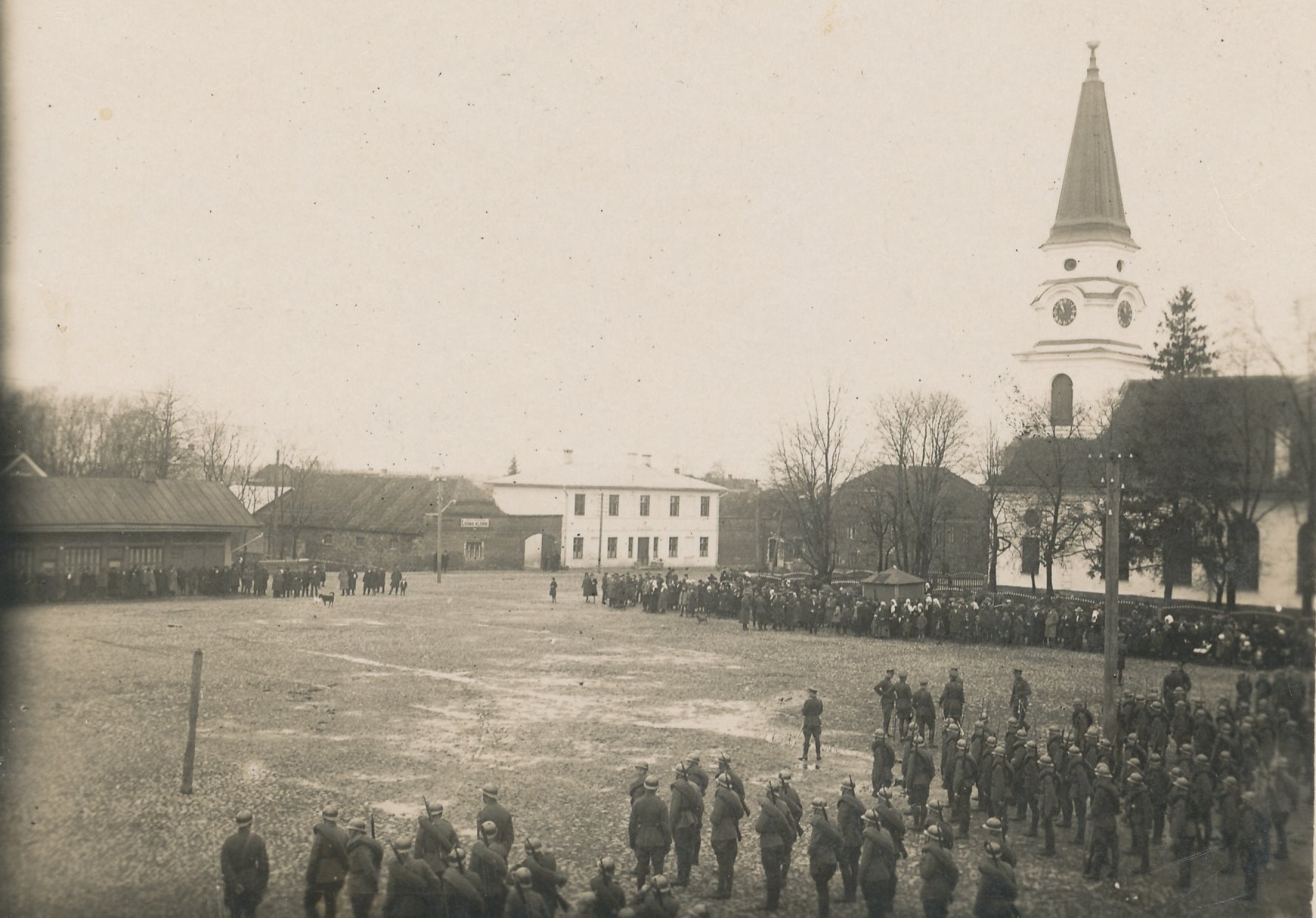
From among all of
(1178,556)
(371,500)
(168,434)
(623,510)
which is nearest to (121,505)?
(168,434)

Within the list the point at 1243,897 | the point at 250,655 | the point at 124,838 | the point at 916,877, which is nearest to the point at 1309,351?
the point at 1243,897

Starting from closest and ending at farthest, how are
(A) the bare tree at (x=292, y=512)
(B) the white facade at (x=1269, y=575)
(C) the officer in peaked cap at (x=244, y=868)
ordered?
1. (C) the officer in peaked cap at (x=244, y=868)
2. (B) the white facade at (x=1269, y=575)
3. (A) the bare tree at (x=292, y=512)

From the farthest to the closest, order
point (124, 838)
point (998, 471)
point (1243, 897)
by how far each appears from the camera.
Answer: point (998, 471) → point (124, 838) → point (1243, 897)

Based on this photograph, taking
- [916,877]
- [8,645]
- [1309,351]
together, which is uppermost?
[1309,351]

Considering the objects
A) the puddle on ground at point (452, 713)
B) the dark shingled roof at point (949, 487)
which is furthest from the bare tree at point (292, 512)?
the puddle on ground at point (452, 713)

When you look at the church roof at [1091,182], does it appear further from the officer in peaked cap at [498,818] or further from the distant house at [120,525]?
the distant house at [120,525]

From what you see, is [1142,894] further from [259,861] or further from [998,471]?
[998,471]

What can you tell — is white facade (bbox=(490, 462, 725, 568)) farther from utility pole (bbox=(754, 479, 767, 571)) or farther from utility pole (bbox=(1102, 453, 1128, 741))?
utility pole (bbox=(1102, 453, 1128, 741))
